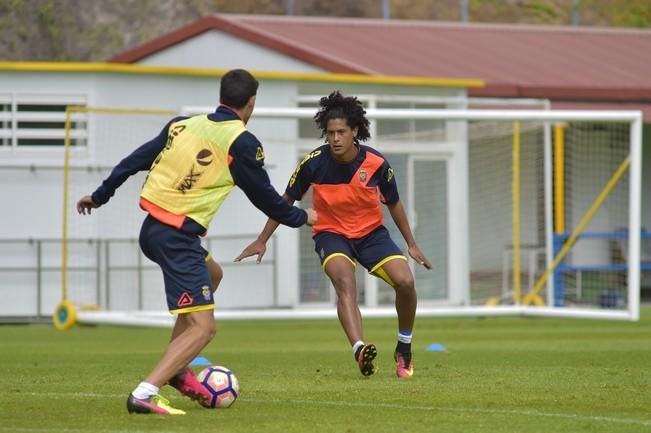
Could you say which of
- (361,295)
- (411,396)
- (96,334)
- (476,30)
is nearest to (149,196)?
(411,396)

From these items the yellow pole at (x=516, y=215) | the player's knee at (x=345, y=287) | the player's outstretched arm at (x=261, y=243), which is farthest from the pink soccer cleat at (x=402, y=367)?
the yellow pole at (x=516, y=215)

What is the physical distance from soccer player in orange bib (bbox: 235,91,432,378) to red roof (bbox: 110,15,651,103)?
13913 mm

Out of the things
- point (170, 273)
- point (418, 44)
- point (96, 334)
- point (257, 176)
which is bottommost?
point (96, 334)

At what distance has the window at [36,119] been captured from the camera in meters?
23.1

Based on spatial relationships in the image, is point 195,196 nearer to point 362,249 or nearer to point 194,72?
point 362,249

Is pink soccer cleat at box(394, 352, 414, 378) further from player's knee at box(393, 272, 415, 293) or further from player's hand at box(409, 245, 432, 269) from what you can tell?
player's hand at box(409, 245, 432, 269)

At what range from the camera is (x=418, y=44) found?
29.1 meters

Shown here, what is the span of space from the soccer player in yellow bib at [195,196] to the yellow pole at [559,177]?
1482 centimetres

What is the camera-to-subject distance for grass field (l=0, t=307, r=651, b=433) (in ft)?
26.1

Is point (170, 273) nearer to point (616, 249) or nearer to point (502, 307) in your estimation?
point (502, 307)

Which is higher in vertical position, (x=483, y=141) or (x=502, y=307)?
(x=483, y=141)

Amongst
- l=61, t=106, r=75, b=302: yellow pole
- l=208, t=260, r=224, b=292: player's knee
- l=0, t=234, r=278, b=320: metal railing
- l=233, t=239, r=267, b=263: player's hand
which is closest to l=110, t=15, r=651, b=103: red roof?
l=0, t=234, r=278, b=320: metal railing

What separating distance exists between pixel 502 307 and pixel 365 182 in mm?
9667

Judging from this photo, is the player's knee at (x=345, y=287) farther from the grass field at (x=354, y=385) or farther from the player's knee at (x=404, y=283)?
the grass field at (x=354, y=385)
